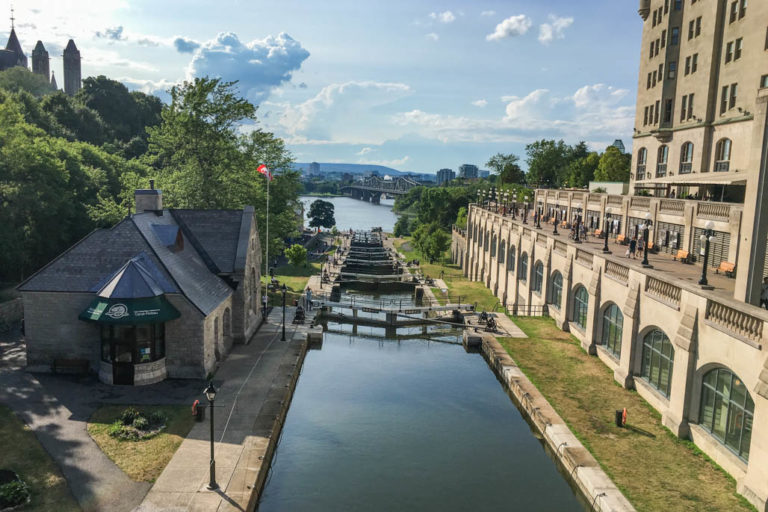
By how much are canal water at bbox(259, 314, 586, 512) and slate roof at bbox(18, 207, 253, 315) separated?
7.51 m

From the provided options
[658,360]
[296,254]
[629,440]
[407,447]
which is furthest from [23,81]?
[629,440]

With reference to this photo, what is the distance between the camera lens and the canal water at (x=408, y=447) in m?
18.5

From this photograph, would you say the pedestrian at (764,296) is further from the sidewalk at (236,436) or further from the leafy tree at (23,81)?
the leafy tree at (23,81)

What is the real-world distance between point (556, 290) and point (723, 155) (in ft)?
49.6

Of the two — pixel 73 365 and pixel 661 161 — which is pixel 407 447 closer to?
pixel 73 365

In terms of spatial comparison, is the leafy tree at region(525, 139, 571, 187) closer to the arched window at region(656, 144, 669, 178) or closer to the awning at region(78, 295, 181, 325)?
the arched window at region(656, 144, 669, 178)

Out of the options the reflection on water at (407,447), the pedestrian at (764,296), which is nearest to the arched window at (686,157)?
the pedestrian at (764,296)

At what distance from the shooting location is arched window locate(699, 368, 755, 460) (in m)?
17.6

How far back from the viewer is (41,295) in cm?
2519

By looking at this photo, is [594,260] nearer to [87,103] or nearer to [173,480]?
[173,480]

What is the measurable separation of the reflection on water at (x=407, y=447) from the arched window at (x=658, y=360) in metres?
5.96

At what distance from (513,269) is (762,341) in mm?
33733

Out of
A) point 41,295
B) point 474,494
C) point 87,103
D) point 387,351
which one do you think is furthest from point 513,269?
point 87,103

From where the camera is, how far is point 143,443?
19500 millimetres
